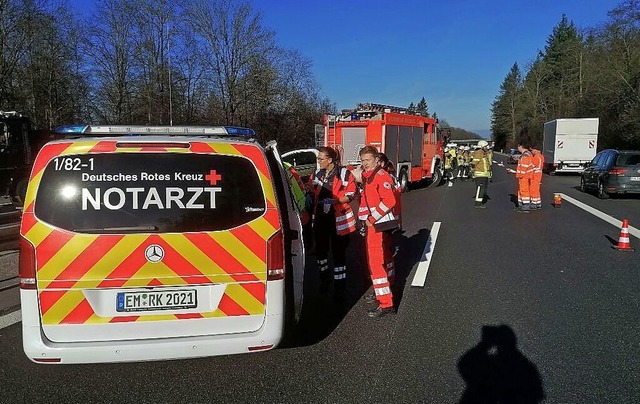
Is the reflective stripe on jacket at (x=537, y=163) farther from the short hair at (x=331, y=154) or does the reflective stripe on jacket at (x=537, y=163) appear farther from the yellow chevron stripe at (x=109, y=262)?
the yellow chevron stripe at (x=109, y=262)

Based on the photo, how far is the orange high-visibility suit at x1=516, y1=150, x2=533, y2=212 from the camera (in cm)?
1283

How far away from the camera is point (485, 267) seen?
23.6 ft

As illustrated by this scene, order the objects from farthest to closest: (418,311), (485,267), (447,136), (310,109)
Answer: (310,109) → (447,136) → (485,267) → (418,311)

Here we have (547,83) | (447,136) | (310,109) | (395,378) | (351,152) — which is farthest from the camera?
(547,83)

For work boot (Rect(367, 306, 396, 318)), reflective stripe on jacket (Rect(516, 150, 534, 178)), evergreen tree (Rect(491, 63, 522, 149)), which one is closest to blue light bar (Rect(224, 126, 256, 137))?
work boot (Rect(367, 306, 396, 318))

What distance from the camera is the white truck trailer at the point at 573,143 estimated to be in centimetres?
2972

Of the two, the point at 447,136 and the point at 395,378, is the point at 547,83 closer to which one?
the point at 447,136

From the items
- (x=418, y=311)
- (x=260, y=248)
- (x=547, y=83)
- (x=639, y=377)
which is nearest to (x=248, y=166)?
(x=260, y=248)

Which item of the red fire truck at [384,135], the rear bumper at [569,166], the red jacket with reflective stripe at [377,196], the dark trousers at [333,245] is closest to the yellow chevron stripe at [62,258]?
the red jacket with reflective stripe at [377,196]

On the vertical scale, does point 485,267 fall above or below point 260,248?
below

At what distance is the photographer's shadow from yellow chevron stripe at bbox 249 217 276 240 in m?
1.66

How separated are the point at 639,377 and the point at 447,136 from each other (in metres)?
22.7

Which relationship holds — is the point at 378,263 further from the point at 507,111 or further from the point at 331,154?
the point at 507,111

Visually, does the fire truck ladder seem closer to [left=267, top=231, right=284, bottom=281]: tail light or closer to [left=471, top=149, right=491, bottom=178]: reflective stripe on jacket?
[left=471, top=149, right=491, bottom=178]: reflective stripe on jacket
